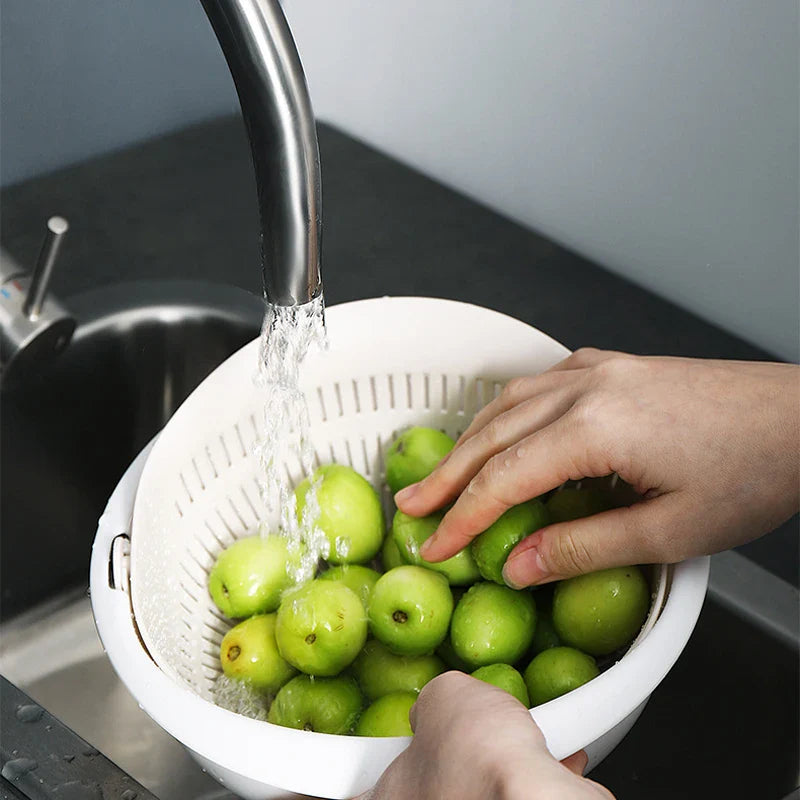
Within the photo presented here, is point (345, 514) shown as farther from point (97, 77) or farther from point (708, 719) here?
point (97, 77)

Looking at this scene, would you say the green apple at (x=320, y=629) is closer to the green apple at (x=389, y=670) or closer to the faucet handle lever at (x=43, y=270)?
the green apple at (x=389, y=670)

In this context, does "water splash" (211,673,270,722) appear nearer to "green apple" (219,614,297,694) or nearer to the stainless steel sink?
"green apple" (219,614,297,694)

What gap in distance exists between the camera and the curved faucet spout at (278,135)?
0.42 meters

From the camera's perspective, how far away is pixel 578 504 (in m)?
0.72

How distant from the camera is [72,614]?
3.07 ft

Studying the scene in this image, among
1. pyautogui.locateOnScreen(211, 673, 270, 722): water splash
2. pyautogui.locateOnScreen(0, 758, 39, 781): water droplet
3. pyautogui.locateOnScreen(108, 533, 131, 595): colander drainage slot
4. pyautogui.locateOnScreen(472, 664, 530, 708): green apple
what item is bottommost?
pyautogui.locateOnScreen(211, 673, 270, 722): water splash

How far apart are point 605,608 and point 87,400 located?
1.77 feet

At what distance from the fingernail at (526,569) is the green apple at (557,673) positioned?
0.17 ft

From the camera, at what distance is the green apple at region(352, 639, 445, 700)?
683mm

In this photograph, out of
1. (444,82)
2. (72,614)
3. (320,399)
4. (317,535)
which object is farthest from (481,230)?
(72,614)

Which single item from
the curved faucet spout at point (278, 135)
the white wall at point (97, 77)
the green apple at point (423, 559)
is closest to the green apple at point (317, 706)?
the green apple at point (423, 559)

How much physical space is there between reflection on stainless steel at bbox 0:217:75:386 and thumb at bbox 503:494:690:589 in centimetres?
50

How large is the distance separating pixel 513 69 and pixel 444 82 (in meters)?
→ 0.09

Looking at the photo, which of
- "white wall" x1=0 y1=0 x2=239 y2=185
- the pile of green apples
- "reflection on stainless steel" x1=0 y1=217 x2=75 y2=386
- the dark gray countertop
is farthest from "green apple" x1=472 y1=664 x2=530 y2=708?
"white wall" x1=0 y1=0 x2=239 y2=185
